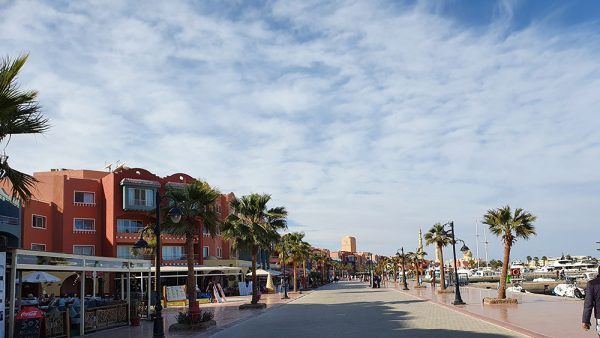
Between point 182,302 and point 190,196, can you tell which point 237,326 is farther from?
point 182,302

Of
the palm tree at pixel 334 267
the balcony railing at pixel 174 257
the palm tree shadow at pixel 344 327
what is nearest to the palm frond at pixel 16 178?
the palm tree shadow at pixel 344 327

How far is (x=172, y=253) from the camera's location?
183 feet

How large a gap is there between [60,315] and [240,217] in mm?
17009

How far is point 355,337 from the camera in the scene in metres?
16.9

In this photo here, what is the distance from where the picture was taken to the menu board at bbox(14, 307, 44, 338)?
1570 cm

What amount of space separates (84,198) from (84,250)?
15.6ft

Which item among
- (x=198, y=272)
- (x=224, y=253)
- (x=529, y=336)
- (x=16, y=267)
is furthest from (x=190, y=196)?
(x=224, y=253)

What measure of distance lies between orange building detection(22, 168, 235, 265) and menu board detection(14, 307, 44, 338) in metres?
31.2

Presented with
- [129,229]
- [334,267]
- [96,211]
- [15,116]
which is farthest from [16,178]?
[334,267]

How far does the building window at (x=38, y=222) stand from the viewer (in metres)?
44.8

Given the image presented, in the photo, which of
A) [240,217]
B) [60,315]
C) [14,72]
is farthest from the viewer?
[240,217]

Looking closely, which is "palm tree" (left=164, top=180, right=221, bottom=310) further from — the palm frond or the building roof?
the building roof

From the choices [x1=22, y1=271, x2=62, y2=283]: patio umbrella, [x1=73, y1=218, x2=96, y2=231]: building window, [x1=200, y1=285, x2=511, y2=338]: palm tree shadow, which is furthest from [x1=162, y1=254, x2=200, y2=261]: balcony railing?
[x1=200, y1=285, x2=511, y2=338]: palm tree shadow

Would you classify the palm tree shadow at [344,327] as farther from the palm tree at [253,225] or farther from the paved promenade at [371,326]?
the palm tree at [253,225]
